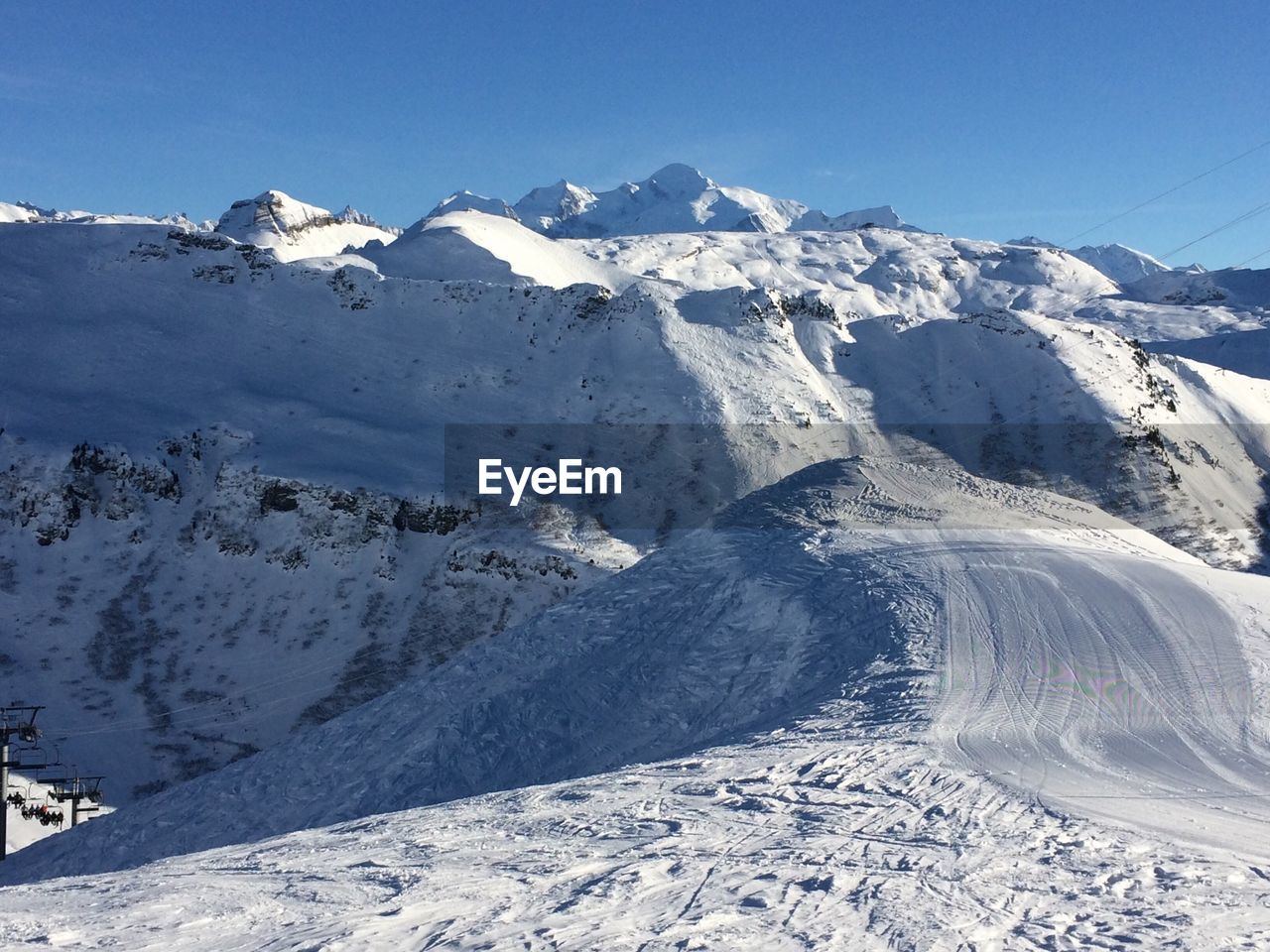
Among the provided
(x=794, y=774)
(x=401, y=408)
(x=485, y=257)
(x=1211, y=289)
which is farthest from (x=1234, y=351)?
(x=794, y=774)

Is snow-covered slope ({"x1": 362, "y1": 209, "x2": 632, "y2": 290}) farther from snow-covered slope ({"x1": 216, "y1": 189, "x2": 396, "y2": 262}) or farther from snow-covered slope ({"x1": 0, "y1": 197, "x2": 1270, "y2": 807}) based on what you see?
snow-covered slope ({"x1": 0, "y1": 197, "x2": 1270, "y2": 807})

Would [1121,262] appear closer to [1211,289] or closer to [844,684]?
[1211,289]

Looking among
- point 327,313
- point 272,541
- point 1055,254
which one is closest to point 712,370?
point 327,313

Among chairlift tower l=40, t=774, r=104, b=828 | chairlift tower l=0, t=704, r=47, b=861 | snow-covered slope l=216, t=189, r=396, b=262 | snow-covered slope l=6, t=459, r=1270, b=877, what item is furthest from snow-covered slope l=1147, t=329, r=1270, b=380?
chairlift tower l=0, t=704, r=47, b=861

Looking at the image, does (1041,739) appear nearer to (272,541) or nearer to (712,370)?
(272,541)

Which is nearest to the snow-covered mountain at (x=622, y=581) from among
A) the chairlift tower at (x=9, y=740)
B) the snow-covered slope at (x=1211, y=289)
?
the chairlift tower at (x=9, y=740)

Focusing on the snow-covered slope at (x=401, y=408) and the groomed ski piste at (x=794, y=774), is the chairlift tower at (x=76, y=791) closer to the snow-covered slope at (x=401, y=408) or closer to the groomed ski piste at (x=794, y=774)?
the snow-covered slope at (x=401, y=408)
